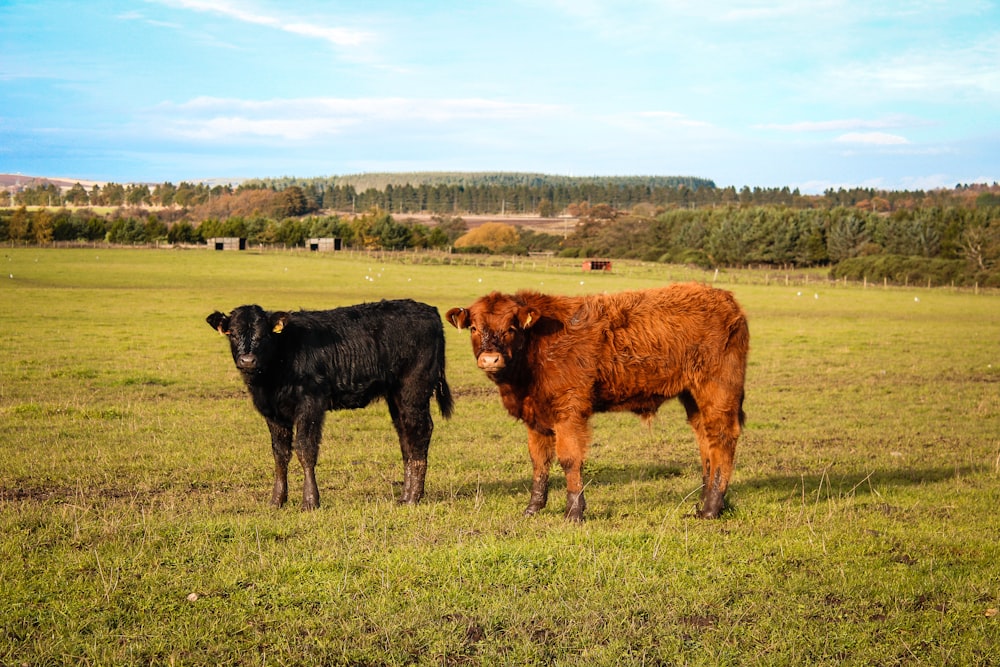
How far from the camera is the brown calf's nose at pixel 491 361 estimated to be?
27.3ft

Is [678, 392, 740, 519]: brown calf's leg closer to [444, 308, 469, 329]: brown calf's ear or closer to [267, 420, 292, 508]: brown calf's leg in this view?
[444, 308, 469, 329]: brown calf's ear

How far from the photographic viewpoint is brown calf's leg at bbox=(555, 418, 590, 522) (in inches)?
335

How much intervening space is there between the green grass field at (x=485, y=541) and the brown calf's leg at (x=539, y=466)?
30 centimetres

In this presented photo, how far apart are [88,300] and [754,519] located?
133 feet

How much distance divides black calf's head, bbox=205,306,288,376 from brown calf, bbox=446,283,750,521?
6.56 ft

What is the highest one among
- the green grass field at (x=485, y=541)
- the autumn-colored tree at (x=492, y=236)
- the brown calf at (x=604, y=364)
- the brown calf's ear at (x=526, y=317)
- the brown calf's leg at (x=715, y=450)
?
the autumn-colored tree at (x=492, y=236)

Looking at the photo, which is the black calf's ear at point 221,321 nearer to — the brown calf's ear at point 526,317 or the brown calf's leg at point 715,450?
the brown calf's ear at point 526,317

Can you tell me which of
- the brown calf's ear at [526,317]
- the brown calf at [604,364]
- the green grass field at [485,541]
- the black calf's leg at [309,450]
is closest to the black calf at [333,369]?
the black calf's leg at [309,450]

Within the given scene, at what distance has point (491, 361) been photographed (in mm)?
8336

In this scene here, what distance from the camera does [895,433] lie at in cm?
1462

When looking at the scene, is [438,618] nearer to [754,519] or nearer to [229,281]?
[754,519]

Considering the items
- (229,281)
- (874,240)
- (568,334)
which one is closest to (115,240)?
(229,281)

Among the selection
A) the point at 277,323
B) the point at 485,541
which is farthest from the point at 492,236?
the point at 485,541

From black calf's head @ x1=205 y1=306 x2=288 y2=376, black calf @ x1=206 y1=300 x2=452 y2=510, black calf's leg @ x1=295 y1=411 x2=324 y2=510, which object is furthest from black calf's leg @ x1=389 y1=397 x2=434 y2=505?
black calf's head @ x1=205 y1=306 x2=288 y2=376
